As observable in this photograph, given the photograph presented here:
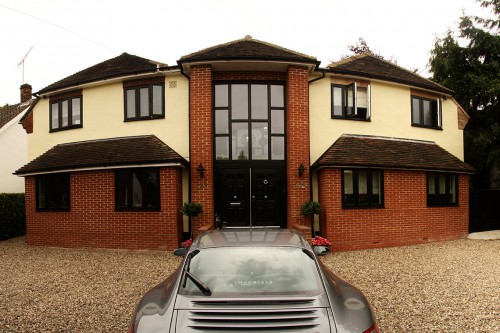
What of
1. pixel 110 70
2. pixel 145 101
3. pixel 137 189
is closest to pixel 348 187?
pixel 137 189

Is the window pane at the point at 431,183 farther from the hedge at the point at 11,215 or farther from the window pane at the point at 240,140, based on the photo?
the hedge at the point at 11,215

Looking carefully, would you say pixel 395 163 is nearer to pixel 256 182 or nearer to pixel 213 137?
pixel 256 182

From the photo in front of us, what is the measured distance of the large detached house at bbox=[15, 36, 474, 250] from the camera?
10.7 metres

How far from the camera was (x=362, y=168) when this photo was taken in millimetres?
11086

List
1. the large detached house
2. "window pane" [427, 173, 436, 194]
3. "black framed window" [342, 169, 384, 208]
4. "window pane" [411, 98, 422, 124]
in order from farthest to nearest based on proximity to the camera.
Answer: "window pane" [411, 98, 422, 124], "window pane" [427, 173, 436, 194], "black framed window" [342, 169, 384, 208], the large detached house

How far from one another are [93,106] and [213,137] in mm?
4628

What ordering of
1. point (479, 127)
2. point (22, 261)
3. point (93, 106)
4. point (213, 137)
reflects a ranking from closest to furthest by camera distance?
point (22, 261)
point (213, 137)
point (93, 106)
point (479, 127)

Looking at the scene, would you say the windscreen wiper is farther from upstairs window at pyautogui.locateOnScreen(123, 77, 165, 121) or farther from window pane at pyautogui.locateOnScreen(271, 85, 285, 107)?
upstairs window at pyautogui.locateOnScreen(123, 77, 165, 121)

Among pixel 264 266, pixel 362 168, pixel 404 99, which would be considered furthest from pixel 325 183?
pixel 264 266

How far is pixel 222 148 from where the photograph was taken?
11453 millimetres

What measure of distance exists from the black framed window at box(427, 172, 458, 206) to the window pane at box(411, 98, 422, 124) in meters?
2.21

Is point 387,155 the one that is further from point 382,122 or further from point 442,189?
point 442,189

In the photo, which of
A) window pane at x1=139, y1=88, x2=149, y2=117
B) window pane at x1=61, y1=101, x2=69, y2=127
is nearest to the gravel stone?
window pane at x1=139, y1=88, x2=149, y2=117

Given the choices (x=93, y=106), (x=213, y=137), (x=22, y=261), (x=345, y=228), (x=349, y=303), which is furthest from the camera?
(x=93, y=106)
